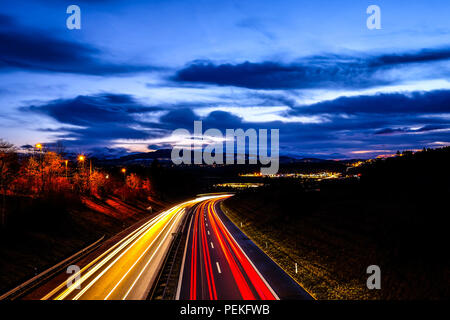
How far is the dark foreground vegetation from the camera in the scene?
2000 centimetres

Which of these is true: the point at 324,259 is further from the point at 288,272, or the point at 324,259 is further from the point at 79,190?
the point at 79,190

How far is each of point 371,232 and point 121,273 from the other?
23.4m

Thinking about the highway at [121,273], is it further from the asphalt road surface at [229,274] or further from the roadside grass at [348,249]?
the roadside grass at [348,249]

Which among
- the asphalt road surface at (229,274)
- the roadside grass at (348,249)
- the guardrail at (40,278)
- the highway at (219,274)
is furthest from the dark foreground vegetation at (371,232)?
the guardrail at (40,278)

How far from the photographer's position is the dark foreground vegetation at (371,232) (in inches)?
787

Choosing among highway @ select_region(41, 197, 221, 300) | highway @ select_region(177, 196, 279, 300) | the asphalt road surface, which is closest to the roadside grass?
A: the asphalt road surface

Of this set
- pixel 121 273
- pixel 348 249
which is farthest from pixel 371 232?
pixel 121 273

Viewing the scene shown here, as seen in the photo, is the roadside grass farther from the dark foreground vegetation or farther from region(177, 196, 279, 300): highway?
region(177, 196, 279, 300): highway

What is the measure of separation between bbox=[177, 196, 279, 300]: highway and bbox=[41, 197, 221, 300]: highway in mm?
2767

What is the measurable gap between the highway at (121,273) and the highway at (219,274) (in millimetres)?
2767

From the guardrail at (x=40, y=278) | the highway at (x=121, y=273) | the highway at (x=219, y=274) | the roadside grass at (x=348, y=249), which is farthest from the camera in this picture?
the highway at (x=219, y=274)
